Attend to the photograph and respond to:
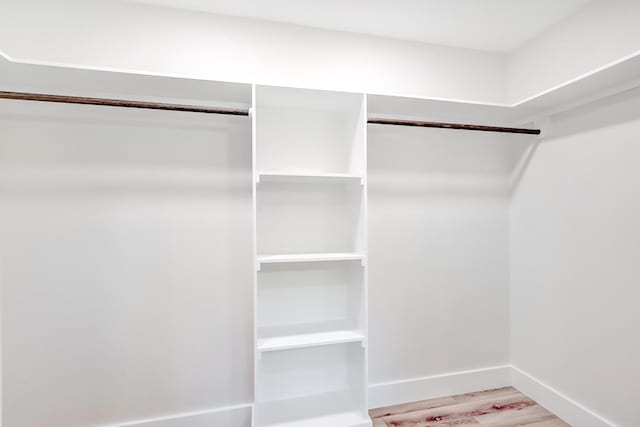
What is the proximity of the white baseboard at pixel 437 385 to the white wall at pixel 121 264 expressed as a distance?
880 mm

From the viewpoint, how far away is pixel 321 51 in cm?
202

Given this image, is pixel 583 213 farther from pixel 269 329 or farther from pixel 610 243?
pixel 269 329

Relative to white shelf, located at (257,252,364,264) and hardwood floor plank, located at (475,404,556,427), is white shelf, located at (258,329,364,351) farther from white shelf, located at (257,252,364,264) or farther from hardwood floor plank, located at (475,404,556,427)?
hardwood floor plank, located at (475,404,556,427)

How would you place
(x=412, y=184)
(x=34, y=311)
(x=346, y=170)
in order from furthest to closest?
(x=412, y=184), (x=346, y=170), (x=34, y=311)

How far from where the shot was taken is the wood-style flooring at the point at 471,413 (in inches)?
76.0

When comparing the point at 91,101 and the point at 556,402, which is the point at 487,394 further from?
the point at 91,101

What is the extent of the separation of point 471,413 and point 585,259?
1.16 metres

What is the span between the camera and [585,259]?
182cm

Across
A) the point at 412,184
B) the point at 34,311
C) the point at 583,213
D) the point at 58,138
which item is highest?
the point at 58,138

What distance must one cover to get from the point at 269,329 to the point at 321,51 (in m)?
1.73

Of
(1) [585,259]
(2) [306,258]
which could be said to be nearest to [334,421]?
(2) [306,258]

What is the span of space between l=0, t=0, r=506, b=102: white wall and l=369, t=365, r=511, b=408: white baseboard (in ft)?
6.36

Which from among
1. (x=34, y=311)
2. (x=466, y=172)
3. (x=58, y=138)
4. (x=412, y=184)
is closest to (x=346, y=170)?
(x=412, y=184)

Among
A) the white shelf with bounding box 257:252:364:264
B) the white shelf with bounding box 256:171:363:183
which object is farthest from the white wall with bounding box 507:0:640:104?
the white shelf with bounding box 257:252:364:264
